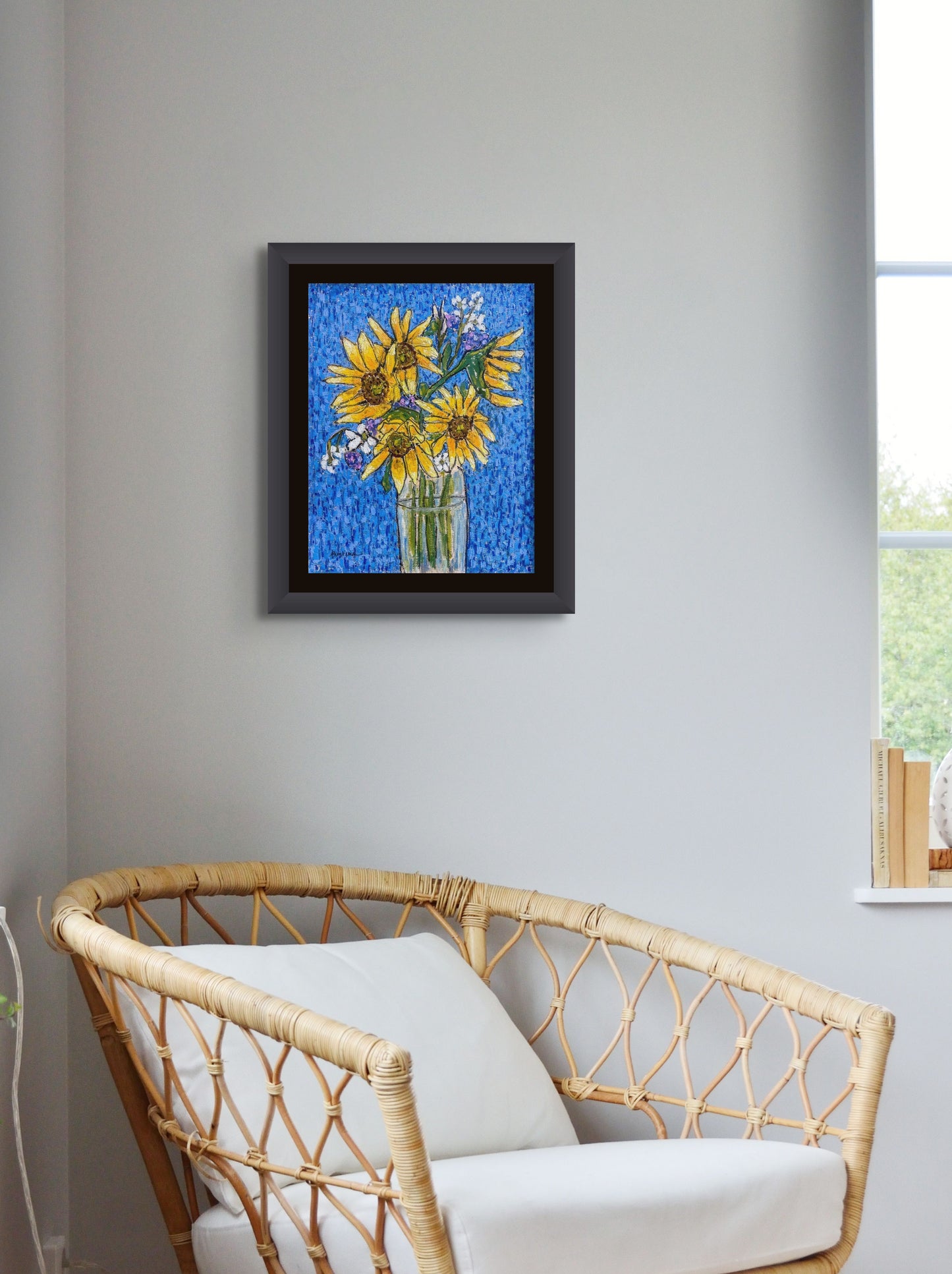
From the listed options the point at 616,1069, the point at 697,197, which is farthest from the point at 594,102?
the point at 616,1069

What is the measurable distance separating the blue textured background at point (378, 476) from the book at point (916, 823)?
69cm

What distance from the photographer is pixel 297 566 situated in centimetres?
172

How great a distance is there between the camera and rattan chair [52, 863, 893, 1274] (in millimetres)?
1007

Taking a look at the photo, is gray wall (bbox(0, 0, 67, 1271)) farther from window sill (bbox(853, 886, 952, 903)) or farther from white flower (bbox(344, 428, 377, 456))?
window sill (bbox(853, 886, 952, 903))

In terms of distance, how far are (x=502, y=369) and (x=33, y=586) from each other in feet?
2.58

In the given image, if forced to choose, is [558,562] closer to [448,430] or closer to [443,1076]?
[448,430]

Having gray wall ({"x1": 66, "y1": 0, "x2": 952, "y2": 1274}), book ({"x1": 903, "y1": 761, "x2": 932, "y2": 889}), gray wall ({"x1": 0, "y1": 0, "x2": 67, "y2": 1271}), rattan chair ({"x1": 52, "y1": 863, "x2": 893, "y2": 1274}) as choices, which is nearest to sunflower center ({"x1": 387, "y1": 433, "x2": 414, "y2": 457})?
gray wall ({"x1": 66, "y1": 0, "x2": 952, "y2": 1274})

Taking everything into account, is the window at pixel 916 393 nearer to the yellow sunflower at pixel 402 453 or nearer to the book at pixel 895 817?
the book at pixel 895 817

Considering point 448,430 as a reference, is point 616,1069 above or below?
below

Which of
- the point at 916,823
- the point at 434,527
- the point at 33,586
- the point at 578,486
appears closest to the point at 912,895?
the point at 916,823

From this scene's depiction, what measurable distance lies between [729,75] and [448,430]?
2.43 ft

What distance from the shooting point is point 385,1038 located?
1.33 meters

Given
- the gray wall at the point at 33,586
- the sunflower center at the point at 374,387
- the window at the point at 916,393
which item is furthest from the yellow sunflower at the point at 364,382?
the window at the point at 916,393

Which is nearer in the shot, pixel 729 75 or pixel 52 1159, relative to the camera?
pixel 52 1159
